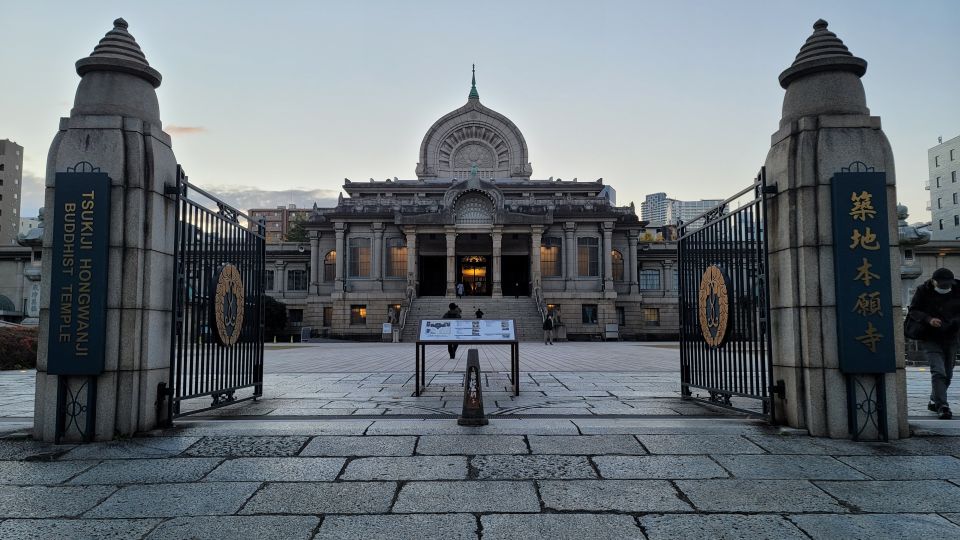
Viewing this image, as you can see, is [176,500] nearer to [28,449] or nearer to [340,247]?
[28,449]

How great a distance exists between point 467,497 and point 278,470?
5.93 feet

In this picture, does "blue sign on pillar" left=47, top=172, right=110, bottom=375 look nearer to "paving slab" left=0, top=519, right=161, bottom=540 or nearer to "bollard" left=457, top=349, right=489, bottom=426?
"paving slab" left=0, top=519, right=161, bottom=540

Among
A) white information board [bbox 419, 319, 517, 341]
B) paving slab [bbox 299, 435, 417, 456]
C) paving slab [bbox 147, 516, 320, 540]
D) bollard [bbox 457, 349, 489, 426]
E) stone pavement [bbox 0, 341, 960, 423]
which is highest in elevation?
white information board [bbox 419, 319, 517, 341]

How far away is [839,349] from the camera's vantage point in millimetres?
6348

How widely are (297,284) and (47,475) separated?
49.1 meters

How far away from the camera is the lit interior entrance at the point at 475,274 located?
50.1 m

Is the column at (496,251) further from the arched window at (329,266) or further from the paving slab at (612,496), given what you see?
the paving slab at (612,496)

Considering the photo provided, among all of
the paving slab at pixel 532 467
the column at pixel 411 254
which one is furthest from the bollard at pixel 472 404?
the column at pixel 411 254

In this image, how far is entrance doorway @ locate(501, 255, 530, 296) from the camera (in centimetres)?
4872

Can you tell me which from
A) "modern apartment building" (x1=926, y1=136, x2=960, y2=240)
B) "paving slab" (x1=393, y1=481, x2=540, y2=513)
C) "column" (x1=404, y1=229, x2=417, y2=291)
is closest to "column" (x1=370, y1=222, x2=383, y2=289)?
"column" (x1=404, y1=229, x2=417, y2=291)

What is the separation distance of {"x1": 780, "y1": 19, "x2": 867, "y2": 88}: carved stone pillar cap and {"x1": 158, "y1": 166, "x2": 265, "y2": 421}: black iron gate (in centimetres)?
756

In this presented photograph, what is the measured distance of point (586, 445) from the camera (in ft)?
19.5

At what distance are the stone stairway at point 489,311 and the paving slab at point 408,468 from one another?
31302 millimetres

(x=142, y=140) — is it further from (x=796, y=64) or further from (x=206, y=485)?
(x=796, y=64)
